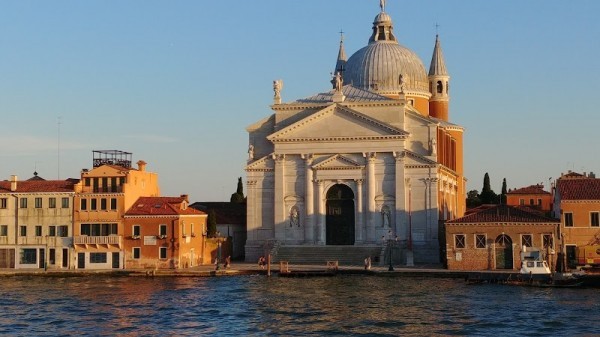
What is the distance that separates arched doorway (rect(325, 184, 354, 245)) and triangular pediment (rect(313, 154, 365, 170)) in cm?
141

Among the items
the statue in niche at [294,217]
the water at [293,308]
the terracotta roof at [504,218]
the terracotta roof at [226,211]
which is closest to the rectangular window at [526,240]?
the terracotta roof at [504,218]

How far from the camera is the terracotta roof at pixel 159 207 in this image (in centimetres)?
6150

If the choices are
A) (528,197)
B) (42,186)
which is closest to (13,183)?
(42,186)

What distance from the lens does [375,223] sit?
65.9 metres

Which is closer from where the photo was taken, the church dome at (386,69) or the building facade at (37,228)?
the building facade at (37,228)

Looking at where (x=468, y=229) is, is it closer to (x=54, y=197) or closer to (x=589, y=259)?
(x=589, y=259)

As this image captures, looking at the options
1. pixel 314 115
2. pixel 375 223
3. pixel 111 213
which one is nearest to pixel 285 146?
pixel 314 115

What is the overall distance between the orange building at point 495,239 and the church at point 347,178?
4911 millimetres

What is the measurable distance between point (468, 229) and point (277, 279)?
430 inches

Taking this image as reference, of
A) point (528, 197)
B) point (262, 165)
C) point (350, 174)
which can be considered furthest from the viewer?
point (528, 197)

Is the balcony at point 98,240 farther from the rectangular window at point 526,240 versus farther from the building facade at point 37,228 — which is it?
the rectangular window at point 526,240

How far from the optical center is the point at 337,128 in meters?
66.8

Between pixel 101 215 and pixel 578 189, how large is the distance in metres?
27.1

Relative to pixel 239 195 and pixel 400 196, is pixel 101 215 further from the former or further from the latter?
pixel 239 195
